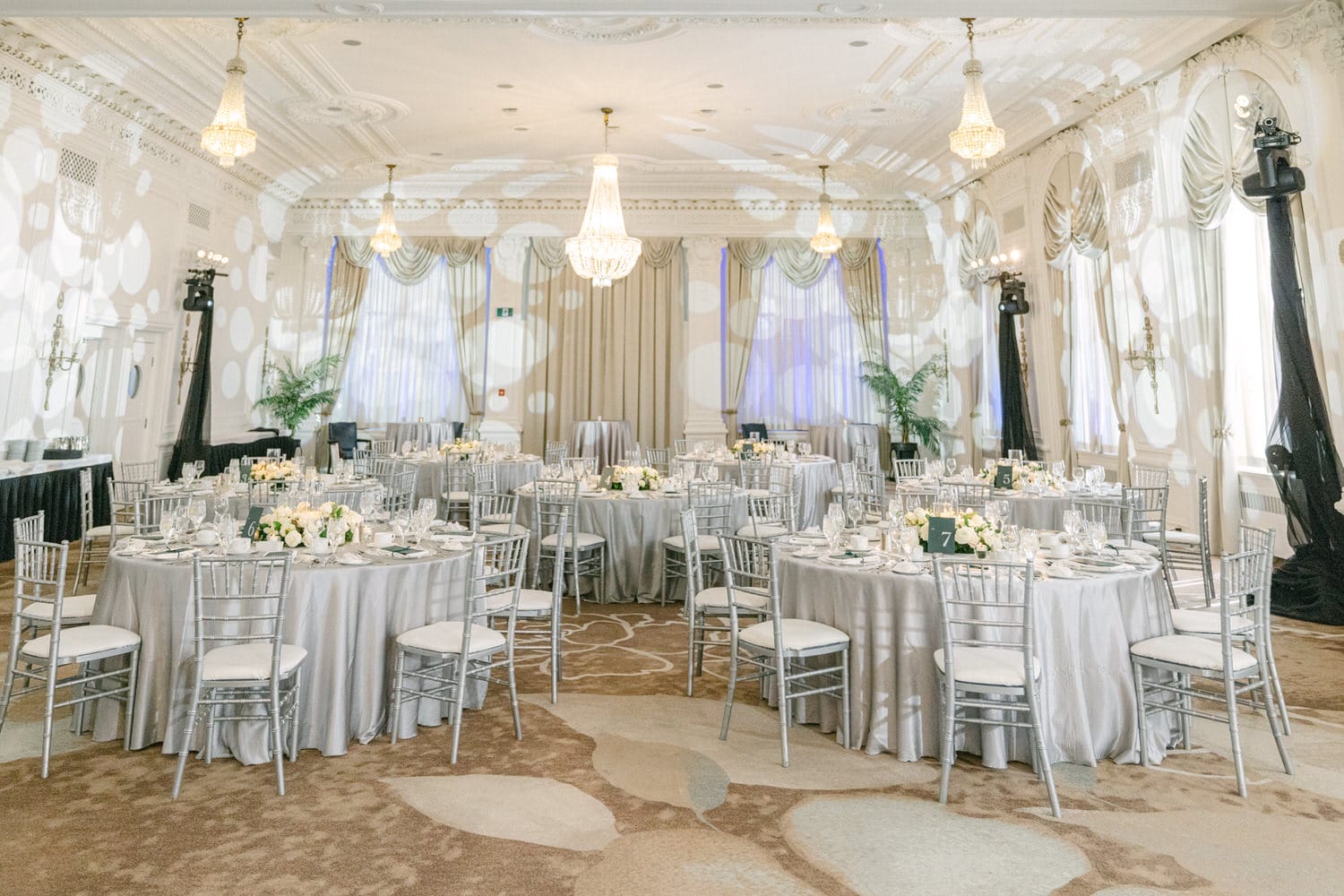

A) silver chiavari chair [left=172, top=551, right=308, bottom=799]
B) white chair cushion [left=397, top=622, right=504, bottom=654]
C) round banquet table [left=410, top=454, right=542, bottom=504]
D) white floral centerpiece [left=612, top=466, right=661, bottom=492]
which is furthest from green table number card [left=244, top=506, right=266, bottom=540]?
round banquet table [left=410, top=454, right=542, bottom=504]

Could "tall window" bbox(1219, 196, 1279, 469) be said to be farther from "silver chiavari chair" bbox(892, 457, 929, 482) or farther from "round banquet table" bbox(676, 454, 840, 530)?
"round banquet table" bbox(676, 454, 840, 530)

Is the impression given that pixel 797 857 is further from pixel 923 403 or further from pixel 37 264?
pixel 923 403

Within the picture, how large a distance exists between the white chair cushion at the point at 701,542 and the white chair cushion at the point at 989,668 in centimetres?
303

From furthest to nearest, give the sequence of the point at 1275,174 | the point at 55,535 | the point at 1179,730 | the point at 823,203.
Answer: the point at 823,203, the point at 55,535, the point at 1275,174, the point at 1179,730

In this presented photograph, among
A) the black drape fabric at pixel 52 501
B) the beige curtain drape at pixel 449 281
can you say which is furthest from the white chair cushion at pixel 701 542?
the beige curtain drape at pixel 449 281

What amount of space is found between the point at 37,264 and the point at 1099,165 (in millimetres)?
11417

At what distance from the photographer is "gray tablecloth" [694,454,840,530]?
955 centimetres

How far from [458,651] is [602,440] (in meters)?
9.38

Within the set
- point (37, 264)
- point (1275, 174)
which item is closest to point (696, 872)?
point (1275, 174)

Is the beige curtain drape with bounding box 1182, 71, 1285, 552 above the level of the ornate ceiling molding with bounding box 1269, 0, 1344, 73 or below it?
below

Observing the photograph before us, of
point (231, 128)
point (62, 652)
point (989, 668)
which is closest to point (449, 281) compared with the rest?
point (231, 128)

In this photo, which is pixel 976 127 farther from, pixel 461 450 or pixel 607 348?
pixel 607 348

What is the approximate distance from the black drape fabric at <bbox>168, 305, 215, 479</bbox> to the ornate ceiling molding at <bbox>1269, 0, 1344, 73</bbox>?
12.1 metres

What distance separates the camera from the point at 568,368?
1374cm
